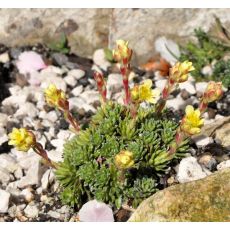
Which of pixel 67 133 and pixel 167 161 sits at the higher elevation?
pixel 167 161

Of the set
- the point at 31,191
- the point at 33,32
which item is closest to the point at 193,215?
the point at 31,191

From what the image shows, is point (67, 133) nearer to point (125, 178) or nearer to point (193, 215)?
point (125, 178)

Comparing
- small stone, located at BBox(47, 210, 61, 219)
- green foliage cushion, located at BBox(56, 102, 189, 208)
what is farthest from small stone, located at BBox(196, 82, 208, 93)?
small stone, located at BBox(47, 210, 61, 219)

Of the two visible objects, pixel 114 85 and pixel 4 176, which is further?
pixel 114 85

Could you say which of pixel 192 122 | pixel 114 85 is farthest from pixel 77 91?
pixel 192 122

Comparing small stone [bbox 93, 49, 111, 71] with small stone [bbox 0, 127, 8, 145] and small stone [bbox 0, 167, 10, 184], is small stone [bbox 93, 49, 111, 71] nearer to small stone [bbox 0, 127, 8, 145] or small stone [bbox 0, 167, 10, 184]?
small stone [bbox 0, 127, 8, 145]

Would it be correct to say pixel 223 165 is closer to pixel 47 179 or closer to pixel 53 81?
pixel 47 179

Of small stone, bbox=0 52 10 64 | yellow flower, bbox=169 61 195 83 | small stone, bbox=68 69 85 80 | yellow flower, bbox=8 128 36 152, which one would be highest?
yellow flower, bbox=169 61 195 83
